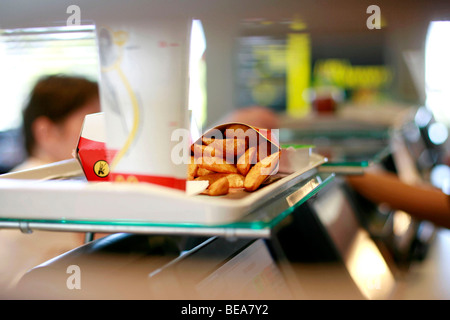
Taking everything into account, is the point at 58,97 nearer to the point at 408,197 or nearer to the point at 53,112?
the point at 53,112

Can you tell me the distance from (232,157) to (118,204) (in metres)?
0.20

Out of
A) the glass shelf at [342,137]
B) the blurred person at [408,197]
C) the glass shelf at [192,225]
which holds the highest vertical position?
the glass shelf at [192,225]

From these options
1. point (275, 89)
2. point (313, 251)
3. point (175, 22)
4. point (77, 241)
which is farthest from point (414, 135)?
point (275, 89)

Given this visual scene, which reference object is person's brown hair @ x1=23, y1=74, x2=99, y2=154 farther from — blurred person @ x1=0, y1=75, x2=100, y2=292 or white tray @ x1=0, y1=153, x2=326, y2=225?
white tray @ x1=0, y1=153, x2=326, y2=225

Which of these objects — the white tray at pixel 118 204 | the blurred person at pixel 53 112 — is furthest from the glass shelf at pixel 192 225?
the blurred person at pixel 53 112

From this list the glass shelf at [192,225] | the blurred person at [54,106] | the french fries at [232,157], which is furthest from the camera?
the blurred person at [54,106]

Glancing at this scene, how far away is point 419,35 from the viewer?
18.3 feet

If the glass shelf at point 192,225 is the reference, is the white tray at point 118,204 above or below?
above

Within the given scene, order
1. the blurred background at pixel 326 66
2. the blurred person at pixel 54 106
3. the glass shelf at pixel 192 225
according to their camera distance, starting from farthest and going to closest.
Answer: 1. the blurred background at pixel 326 66
2. the blurred person at pixel 54 106
3. the glass shelf at pixel 192 225

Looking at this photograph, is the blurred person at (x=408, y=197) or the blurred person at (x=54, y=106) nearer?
the blurred person at (x=54, y=106)

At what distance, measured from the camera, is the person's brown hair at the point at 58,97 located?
5.10ft

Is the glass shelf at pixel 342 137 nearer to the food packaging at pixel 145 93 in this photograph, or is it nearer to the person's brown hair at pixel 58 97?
the person's brown hair at pixel 58 97

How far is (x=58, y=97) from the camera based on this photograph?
159 cm

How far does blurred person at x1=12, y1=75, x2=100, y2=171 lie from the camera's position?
1522 millimetres
